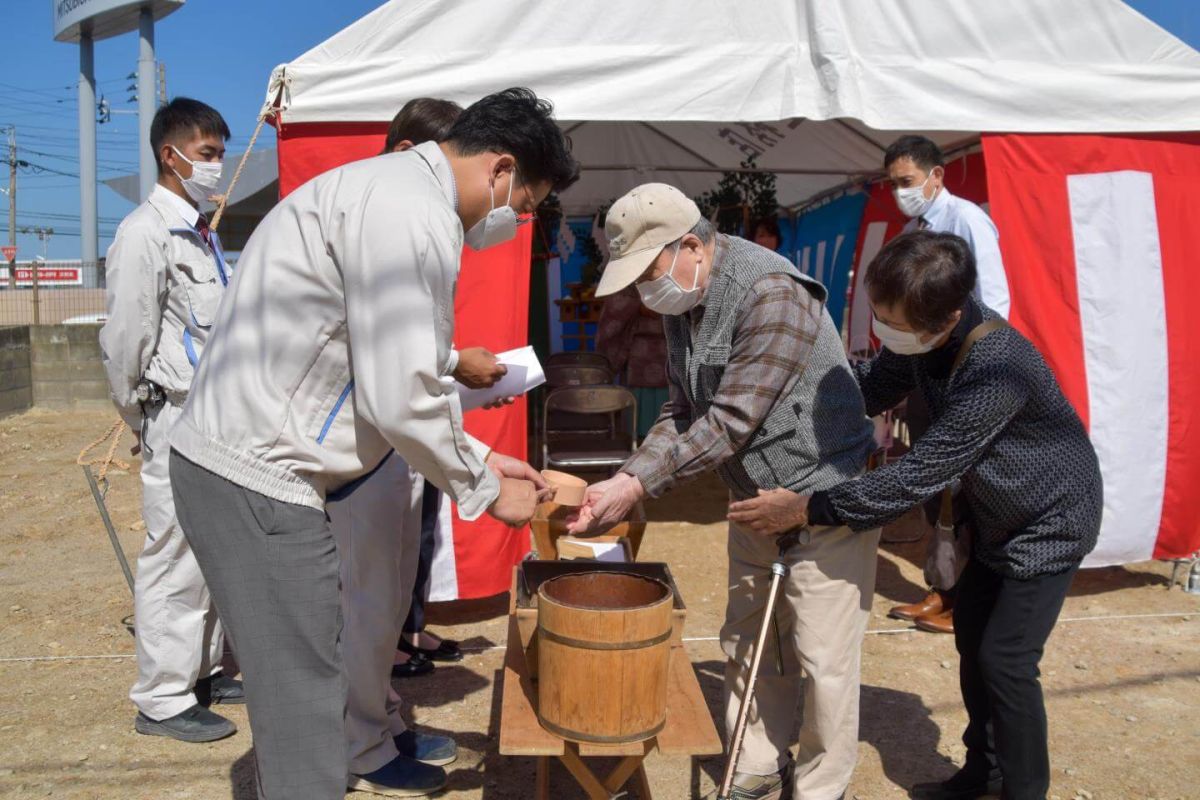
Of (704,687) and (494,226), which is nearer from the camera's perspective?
(494,226)

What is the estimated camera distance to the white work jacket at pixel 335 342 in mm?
1681

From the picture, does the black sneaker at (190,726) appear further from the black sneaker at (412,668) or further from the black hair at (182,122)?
the black hair at (182,122)

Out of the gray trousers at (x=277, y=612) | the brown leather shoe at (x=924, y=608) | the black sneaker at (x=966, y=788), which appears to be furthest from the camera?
the brown leather shoe at (x=924, y=608)

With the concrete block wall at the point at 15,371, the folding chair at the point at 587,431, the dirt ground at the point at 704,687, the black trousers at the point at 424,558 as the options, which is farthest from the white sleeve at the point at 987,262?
the concrete block wall at the point at 15,371

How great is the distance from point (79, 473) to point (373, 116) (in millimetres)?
5600

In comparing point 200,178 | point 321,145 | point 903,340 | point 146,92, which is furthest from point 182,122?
point 146,92

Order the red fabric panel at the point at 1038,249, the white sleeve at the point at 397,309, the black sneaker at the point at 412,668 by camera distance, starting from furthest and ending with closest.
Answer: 1. the red fabric panel at the point at 1038,249
2. the black sneaker at the point at 412,668
3. the white sleeve at the point at 397,309

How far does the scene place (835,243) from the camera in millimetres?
8812

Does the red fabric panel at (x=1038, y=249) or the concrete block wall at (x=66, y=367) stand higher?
the red fabric panel at (x=1038, y=249)

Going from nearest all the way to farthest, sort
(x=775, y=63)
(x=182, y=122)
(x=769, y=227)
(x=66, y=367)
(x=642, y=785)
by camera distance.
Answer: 1. (x=642, y=785)
2. (x=182, y=122)
3. (x=775, y=63)
4. (x=769, y=227)
5. (x=66, y=367)

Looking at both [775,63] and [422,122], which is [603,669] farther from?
[775,63]

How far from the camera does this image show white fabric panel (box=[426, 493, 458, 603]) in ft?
14.5

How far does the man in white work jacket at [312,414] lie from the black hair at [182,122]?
195 cm

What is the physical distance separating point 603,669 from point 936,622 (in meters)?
2.83
